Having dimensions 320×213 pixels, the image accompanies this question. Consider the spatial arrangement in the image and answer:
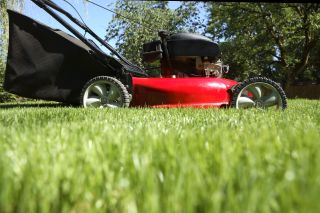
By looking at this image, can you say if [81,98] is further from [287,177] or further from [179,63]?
[287,177]

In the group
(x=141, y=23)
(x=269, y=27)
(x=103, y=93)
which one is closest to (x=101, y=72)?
(x=103, y=93)

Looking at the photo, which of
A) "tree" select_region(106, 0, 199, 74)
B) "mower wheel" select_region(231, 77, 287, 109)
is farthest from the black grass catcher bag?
"tree" select_region(106, 0, 199, 74)

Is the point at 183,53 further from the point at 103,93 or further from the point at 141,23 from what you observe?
the point at 141,23

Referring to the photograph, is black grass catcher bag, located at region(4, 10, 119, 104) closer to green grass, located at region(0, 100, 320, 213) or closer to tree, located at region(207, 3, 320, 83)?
green grass, located at region(0, 100, 320, 213)

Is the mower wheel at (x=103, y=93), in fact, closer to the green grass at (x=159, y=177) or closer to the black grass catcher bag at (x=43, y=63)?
the black grass catcher bag at (x=43, y=63)

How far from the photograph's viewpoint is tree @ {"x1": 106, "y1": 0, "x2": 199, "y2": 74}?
33844 millimetres

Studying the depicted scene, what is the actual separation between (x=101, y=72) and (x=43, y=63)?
849mm

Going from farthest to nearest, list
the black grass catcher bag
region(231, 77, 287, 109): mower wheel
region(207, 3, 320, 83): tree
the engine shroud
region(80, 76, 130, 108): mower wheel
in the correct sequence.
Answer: region(207, 3, 320, 83): tree
the engine shroud
the black grass catcher bag
region(80, 76, 130, 108): mower wheel
region(231, 77, 287, 109): mower wheel

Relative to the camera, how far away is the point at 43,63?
18.6 feet

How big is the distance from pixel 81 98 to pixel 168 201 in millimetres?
4737

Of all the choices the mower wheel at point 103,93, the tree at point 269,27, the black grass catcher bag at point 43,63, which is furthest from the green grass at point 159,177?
the tree at point 269,27

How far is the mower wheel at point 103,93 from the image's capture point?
529cm

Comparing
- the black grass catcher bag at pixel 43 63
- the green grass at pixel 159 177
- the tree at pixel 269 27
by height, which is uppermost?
the tree at pixel 269 27

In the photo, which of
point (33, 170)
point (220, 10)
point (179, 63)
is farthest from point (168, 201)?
point (220, 10)
